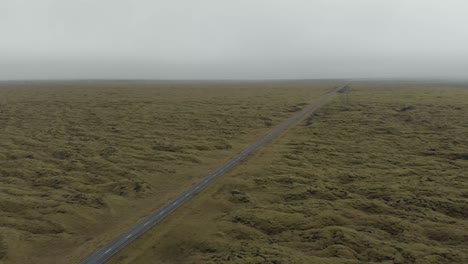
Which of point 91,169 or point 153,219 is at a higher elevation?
point 91,169

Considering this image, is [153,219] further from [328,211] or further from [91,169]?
[91,169]

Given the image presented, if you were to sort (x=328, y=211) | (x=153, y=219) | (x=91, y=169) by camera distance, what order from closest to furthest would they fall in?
1. (x=153, y=219)
2. (x=328, y=211)
3. (x=91, y=169)

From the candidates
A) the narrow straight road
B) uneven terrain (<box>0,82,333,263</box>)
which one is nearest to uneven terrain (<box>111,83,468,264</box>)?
the narrow straight road

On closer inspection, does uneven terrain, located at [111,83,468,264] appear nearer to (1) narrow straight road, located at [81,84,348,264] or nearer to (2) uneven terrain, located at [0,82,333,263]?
(1) narrow straight road, located at [81,84,348,264]

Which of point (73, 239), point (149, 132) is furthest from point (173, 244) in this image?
point (149, 132)

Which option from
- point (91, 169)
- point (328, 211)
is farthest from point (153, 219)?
point (91, 169)

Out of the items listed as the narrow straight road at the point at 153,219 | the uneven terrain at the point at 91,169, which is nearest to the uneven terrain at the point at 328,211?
Answer: the narrow straight road at the point at 153,219

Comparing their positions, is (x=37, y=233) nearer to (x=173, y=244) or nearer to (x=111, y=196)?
(x=111, y=196)

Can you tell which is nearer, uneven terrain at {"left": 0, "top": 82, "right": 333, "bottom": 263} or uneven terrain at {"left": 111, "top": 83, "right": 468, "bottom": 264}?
uneven terrain at {"left": 111, "top": 83, "right": 468, "bottom": 264}
